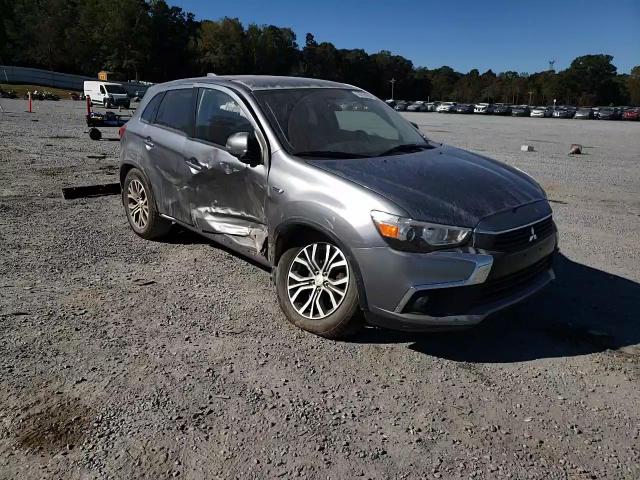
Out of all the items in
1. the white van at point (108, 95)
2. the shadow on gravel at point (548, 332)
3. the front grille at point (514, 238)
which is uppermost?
the white van at point (108, 95)

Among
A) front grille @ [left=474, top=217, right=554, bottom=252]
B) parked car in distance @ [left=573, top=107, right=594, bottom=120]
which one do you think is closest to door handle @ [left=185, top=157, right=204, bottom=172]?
front grille @ [left=474, top=217, right=554, bottom=252]

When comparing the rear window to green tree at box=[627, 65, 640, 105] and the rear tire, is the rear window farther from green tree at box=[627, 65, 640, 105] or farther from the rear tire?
green tree at box=[627, 65, 640, 105]

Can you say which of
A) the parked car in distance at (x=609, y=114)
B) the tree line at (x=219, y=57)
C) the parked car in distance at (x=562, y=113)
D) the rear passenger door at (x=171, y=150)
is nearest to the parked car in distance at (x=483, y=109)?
the parked car in distance at (x=562, y=113)

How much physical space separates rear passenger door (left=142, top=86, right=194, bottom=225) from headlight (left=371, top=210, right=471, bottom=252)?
234 centimetres

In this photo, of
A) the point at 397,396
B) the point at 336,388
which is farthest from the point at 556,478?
the point at 336,388

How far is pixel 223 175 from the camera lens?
4.39 metres

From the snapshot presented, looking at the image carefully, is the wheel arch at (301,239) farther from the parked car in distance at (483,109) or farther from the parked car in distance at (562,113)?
the parked car in distance at (483,109)

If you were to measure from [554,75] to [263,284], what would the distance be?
138m

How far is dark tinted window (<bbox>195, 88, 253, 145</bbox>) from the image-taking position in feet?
14.4

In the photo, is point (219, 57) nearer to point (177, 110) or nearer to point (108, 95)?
point (108, 95)

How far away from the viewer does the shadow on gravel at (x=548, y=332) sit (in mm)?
3611

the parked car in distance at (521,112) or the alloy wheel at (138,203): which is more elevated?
the parked car in distance at (521,112)

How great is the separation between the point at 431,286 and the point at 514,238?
0.70 metres

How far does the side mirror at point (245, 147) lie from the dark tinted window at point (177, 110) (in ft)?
3.60
